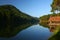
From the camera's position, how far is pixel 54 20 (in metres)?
35.2

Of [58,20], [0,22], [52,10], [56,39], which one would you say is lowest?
[56,39]

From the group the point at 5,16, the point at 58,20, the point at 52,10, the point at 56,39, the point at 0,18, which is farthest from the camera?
the point at 5,16

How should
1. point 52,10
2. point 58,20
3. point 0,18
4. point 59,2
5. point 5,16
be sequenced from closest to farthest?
point 59,2
point 58,20
point 52,10
point 0,18
point 5,16

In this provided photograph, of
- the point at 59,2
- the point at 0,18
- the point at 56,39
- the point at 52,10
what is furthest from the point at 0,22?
the point at 56,39

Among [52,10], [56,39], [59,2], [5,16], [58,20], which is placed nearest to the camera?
[56,39]

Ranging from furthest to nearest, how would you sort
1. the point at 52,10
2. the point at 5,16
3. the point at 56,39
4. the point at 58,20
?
the point at 5,16 < the point at 52,10 < the point at 58,20 < the point at 56,39

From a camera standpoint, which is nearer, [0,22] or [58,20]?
[58,20]

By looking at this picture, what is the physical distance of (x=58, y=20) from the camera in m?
33.7

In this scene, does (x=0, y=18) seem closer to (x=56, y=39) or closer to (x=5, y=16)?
(x=5, y=16)

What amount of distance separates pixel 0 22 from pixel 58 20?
28910 millimetres

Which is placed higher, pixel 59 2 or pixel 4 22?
pixel 4 22

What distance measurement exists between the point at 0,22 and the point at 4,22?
1998mm

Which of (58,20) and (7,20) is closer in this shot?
(58,20)

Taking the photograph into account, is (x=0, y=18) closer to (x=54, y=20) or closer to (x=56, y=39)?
(x=54, y=20)
